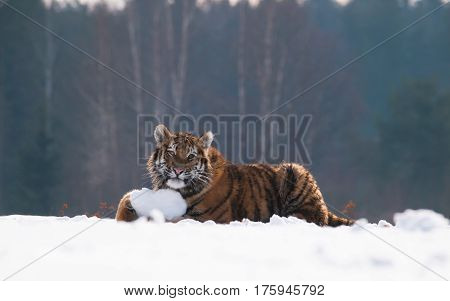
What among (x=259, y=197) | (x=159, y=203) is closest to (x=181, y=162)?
(x=159, y=203)

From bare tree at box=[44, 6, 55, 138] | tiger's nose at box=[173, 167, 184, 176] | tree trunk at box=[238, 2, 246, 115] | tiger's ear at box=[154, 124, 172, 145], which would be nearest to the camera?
tiger's nose at box=[173, 167, 184, 176]

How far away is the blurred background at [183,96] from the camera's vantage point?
1014 inches

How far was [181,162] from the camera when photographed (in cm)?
841

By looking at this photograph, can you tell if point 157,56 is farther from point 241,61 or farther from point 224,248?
point 224,248

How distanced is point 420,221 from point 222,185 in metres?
2.23

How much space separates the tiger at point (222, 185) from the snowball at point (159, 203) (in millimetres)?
89

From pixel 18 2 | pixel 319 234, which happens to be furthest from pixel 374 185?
pixel 319 234

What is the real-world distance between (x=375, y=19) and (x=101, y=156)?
14.3m

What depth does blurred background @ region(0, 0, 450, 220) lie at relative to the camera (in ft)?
84.5

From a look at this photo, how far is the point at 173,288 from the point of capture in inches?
229

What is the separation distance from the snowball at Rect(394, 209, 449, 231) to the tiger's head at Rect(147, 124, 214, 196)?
213 centimetres

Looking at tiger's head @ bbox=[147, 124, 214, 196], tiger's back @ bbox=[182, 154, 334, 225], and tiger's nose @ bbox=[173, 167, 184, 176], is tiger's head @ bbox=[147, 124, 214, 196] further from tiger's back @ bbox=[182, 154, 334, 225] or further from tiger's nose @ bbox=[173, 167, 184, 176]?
tiger's back @ bbox=[182, 154, 334, 225]

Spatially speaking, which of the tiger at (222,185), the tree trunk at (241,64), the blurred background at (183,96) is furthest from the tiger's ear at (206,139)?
the tree trunk at (241,64)

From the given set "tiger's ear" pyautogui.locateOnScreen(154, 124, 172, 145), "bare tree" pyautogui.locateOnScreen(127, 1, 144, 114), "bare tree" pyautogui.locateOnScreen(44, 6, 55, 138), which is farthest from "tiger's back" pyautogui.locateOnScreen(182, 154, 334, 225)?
"bare tree" pyautogui.locateOnScreen(44, 6, 55, 138)
